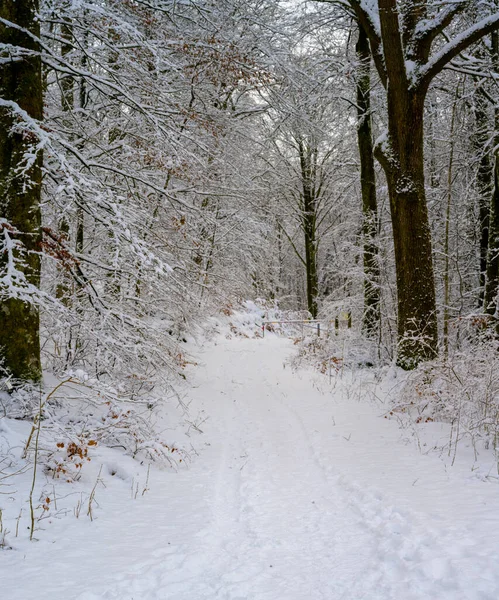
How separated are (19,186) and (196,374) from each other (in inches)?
266

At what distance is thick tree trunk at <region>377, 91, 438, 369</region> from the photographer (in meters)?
6.58

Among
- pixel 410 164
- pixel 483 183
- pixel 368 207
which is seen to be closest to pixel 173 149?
pixel 410 164

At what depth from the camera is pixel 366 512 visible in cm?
324

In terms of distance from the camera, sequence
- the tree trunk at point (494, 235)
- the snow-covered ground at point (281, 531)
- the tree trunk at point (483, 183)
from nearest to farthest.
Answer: the snow-covered ground at point (281, 531) < the tree trunk at point (494, 235) < the tree trunk at point (483, 183)

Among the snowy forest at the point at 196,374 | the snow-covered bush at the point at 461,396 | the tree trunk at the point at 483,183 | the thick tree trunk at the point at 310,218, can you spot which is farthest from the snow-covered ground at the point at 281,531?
the thick tree trunk at the point at 310,218

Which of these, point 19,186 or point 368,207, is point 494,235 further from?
point 19,186

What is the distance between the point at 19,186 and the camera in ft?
14.6

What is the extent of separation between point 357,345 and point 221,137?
6.24m

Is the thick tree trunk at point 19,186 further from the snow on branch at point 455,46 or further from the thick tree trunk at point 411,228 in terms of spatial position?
the snow on branch at point 455,46

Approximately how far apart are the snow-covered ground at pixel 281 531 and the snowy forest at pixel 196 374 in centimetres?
2

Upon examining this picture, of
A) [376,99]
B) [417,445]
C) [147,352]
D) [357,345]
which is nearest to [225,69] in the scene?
[147,352]

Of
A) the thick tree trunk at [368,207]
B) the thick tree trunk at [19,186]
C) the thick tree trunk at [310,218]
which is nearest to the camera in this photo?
the thick tree trunk at [19,186]

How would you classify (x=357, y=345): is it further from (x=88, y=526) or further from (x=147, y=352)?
(x=88, y=526)

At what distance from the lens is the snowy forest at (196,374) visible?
265 cm
